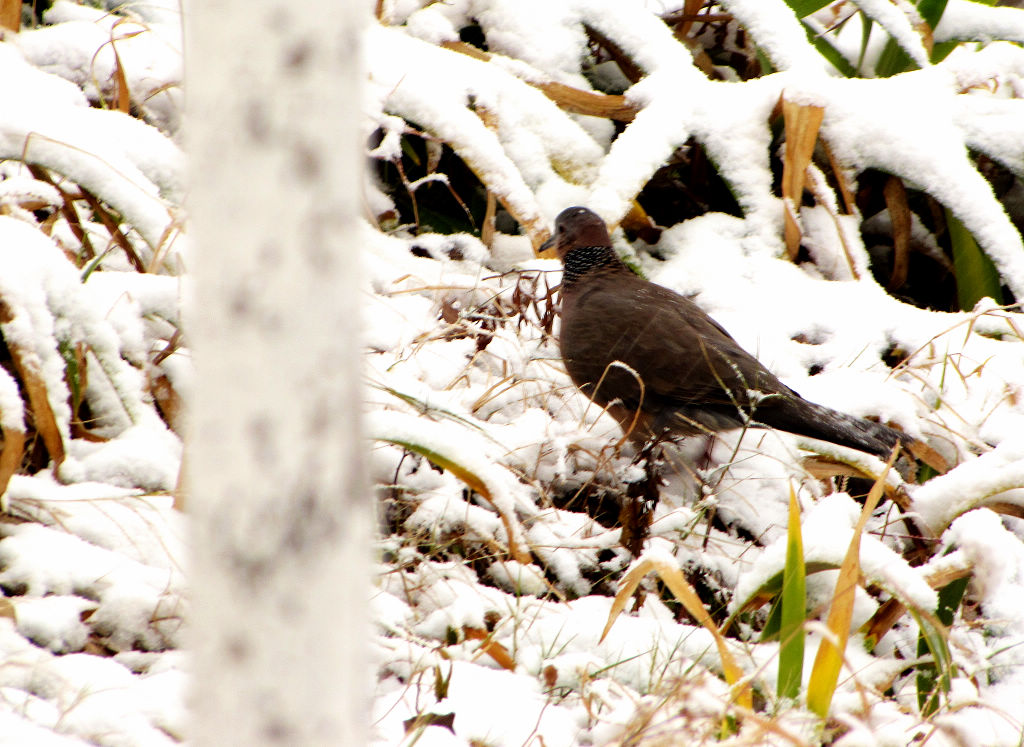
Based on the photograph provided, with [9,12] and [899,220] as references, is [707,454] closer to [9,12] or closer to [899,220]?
[899,220]

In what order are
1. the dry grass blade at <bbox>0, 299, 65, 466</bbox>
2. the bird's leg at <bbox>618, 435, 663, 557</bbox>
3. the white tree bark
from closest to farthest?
the white tree bark → the dry grass blade at <bbox>0, 299, 65, 466</bbox> → the bird's leg at <bbox>618, 435, 663, 557</bbox>

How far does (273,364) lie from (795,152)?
295 centimetres

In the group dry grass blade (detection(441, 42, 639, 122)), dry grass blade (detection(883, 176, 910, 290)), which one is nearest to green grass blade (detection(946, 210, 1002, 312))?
dry grass blade (detection(883, 176, 910, 290))

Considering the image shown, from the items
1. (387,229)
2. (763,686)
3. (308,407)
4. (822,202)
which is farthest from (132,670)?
(822,202)

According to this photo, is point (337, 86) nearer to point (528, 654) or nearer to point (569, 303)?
point (528, 654)

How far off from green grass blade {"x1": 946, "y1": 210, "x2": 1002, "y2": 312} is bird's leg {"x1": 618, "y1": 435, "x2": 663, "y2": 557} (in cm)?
162

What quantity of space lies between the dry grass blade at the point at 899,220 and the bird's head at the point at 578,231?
39.7 inches

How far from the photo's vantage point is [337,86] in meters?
0.50

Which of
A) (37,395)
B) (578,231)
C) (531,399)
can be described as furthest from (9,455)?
(578,231)

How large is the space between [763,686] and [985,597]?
0.70m

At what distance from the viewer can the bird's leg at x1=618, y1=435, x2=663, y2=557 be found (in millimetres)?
2115

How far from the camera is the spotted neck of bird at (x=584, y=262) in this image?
2990mm

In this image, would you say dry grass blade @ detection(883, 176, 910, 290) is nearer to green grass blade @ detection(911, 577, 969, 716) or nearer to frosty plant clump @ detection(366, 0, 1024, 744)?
frosty plant clump @ detection(366, 0, 1024, 744)

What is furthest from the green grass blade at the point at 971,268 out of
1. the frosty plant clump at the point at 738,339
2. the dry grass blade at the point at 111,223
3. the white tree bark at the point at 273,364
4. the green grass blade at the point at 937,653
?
the white tree bark at the point at 273,364
